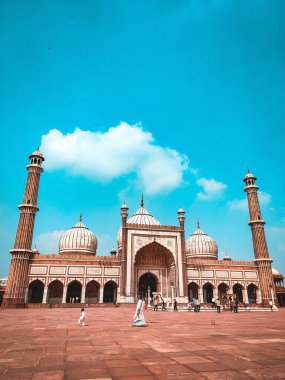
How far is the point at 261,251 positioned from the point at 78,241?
2329 cm

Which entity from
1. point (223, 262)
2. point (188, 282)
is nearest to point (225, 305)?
point (188, 282)

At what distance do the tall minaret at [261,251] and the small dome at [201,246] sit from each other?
814cm

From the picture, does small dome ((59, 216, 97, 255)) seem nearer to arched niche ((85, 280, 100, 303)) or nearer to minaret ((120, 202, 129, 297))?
arched niche ((85, 280, 100, 303))

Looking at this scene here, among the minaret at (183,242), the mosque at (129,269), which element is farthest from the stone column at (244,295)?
the minaret at (183,242)

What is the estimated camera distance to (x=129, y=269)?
106ft

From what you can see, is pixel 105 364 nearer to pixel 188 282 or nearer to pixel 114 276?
pixel 114 276

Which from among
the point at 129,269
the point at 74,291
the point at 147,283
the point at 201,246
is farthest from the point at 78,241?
the point at 201,246

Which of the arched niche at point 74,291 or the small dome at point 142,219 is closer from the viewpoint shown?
the arched niche at point 74,291

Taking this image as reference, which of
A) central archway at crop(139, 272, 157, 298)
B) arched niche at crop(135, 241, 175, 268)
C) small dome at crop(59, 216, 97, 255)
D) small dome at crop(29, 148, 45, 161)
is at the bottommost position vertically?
central archway at crop(139, 272, 157, 298)

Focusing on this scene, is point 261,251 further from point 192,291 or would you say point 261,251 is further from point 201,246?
point 192,291

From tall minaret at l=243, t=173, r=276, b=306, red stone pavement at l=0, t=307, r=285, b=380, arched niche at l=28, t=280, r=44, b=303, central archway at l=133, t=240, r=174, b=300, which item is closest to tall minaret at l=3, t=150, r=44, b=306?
arched niche at l=28, t=280, r=44, b=303

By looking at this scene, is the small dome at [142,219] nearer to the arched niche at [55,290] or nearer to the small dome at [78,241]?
the small dome at [78,241]

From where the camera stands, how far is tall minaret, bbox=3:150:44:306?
2878cm

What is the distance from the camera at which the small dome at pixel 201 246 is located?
4410cm
